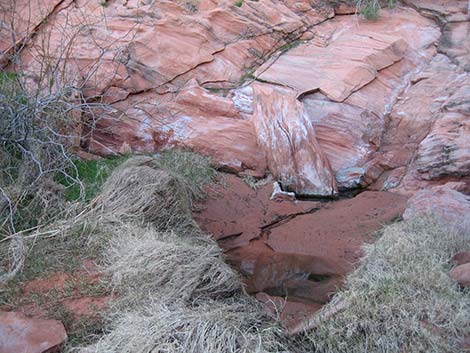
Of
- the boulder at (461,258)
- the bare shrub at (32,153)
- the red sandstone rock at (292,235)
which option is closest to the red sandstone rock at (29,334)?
the bare shrub at (32,153)

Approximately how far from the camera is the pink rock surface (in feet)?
27.4

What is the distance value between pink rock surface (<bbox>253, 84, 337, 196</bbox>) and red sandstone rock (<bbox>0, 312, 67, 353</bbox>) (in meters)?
4.53

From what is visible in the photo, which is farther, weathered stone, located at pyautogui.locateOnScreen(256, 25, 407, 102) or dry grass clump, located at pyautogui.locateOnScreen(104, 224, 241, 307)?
weathered stone, located at pyautogui.locateOnScreen(256, 25, 407, 102)

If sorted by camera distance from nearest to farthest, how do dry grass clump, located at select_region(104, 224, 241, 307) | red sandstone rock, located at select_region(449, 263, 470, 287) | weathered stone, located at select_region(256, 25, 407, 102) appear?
red sandstone rock, located at select_region(449, 263, 470, 287) → dry grass clump, located at select_region(104, 224, 241, 307) → weathered stone, located at select_region(256, 25, 407, 102)

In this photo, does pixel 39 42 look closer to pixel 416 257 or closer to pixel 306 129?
pixel 306 129

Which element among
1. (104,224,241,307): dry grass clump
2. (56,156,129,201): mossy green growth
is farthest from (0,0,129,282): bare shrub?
(104,224,241,307): dry grass clump

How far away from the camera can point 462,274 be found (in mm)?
4723

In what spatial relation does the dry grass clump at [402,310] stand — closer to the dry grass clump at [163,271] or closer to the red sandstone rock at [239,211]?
the dry grass clump at [163,271]

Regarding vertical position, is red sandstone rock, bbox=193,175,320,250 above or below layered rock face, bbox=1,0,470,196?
below

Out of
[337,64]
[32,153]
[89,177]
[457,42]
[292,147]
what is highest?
[32,153]

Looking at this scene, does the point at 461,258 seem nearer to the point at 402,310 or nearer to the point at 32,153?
the point at 402,310

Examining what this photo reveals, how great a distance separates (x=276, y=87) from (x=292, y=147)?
1.06 metres

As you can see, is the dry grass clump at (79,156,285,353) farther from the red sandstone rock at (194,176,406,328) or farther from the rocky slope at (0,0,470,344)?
the rocky slope at (0,0,470,344)

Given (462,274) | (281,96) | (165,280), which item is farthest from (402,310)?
(281,96)
